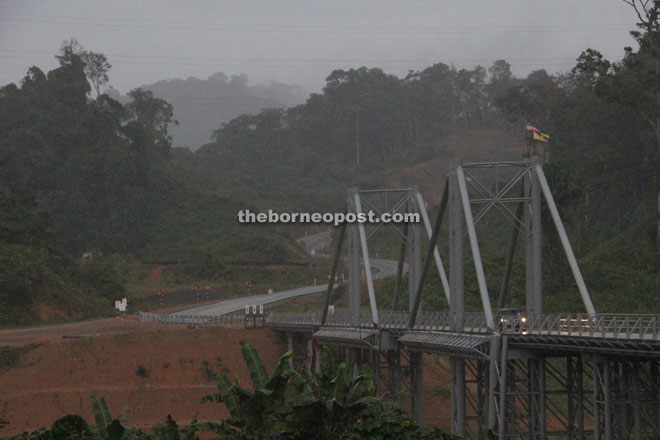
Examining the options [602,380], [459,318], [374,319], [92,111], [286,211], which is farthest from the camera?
[286,211]

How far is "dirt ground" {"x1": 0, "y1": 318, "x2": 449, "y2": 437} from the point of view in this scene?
229ft

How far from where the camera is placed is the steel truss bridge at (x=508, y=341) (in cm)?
4022

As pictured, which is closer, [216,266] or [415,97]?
[216,266]

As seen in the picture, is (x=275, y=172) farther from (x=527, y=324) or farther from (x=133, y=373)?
(x=527, y=324)

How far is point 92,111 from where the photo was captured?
142m

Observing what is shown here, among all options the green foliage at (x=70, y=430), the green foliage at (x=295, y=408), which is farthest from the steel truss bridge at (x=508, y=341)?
the green foliage at (x=70, y=430)

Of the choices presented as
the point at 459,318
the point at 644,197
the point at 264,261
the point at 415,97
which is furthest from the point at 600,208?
the point at 415,97

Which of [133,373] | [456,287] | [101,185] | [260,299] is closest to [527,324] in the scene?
[456,287]

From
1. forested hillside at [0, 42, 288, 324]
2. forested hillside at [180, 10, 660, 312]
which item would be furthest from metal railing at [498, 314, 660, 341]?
forested hillside at [0, 42, 288, 324]

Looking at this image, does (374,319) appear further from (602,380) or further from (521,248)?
(521,248)

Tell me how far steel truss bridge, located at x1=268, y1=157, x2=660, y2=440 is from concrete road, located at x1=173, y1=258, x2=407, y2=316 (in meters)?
22.8

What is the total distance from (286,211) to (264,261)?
107 ft

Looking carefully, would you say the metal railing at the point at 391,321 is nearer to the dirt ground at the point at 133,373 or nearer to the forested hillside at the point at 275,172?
the dirt ground at the point at 133,373

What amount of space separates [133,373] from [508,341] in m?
36.1
